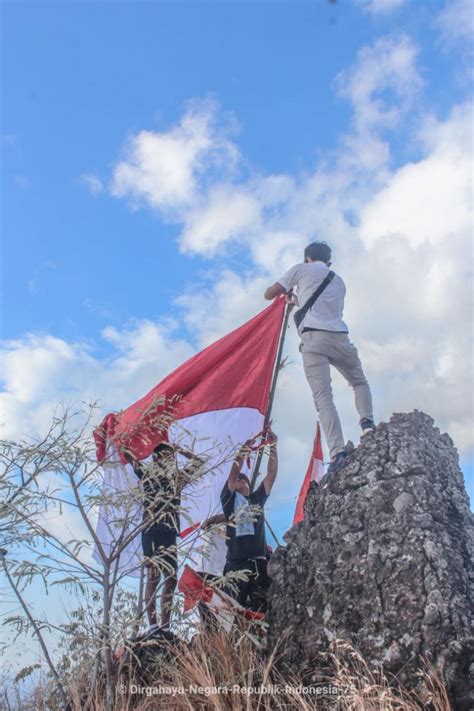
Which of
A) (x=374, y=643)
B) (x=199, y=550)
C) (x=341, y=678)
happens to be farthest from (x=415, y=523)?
(x=199, y=550)

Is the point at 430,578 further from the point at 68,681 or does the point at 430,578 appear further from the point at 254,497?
the point at 68,681

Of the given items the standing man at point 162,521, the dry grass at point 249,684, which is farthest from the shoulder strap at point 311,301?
the dry grass at point 249,684

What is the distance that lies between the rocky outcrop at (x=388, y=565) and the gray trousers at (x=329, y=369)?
0.52 meters

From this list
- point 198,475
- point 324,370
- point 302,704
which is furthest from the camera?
point 324,370

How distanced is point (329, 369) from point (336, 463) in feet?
3.40

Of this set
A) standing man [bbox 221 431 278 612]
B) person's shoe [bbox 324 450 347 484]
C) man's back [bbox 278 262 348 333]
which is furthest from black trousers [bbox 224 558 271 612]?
man's back [bbox 278 262 348 333]

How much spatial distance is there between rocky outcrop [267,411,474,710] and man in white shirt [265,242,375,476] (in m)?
0.51

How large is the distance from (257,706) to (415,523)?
5.74ft

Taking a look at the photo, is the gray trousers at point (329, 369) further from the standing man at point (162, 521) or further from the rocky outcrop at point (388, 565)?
the standing man at point (162, 521)

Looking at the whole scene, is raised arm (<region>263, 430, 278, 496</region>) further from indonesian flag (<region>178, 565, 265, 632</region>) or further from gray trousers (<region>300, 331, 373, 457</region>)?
indonesian flag (<region>178, 565, 265, 632</region>)

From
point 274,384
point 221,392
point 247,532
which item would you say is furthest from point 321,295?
point 247,532

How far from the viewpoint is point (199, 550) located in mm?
5195

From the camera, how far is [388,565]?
5047 mm

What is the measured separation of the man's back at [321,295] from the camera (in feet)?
22.1
